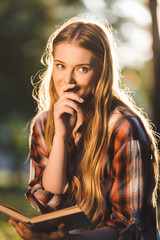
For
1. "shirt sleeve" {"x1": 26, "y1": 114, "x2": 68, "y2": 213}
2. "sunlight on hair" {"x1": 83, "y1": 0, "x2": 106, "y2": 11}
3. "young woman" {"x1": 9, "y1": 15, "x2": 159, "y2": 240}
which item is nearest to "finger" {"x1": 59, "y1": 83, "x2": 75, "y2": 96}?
"young woman" {"x1": 9, "y1": 15, "x2": 159, "y2": 240}

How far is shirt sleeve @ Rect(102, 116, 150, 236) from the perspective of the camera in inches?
59.9

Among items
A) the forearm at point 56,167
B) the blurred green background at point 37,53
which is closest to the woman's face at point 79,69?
the forearm at point 56,167

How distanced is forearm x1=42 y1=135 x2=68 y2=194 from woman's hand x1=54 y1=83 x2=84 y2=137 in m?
0.04

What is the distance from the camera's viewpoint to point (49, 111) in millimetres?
1876

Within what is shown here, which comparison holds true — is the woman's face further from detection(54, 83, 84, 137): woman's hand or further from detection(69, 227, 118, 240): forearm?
detection(69, 227, 118, 240): forearm

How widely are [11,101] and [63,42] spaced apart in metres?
0.82

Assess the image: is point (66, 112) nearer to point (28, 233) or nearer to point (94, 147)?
point (94, 147)

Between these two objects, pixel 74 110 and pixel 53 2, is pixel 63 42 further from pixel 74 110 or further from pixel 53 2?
pixel 53 2

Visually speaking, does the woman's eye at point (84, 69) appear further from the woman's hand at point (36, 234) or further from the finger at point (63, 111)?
the woman's hand at point (36, 234)

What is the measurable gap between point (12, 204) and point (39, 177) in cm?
96

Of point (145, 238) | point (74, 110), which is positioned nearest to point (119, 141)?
point (74, 110)

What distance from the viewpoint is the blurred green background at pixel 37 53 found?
2.14 meters

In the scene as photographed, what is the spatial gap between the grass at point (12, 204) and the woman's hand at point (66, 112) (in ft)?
2.31

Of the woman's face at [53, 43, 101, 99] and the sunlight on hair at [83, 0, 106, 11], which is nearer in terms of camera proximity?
the woman's face at [53, 43, 101, 99]
